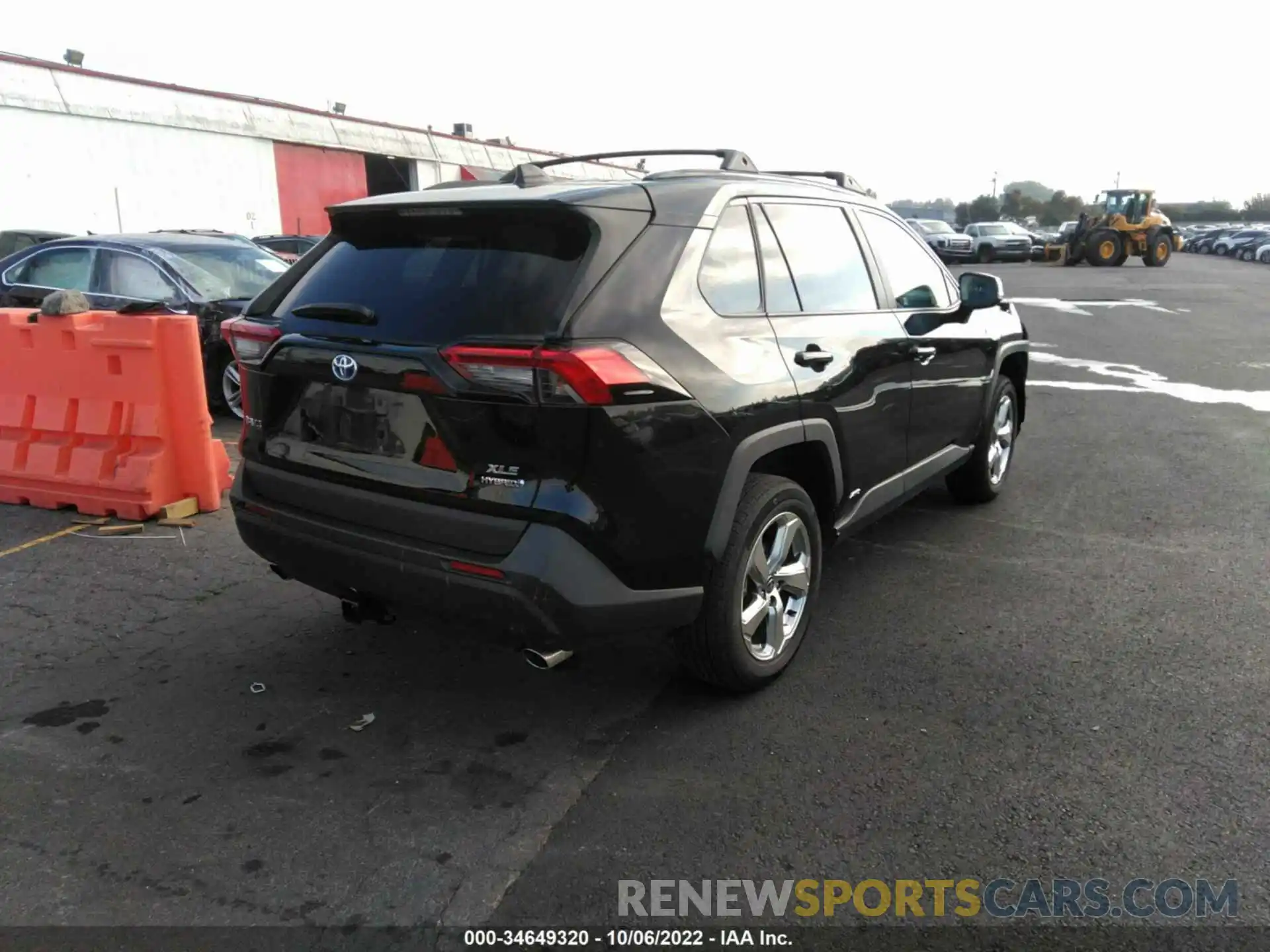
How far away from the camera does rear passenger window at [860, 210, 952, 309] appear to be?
4.53m

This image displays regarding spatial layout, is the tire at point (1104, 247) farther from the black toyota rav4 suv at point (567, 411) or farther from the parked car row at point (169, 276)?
the black toyota rav4 suv at point (567, 411)

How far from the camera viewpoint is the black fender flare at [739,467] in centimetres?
317

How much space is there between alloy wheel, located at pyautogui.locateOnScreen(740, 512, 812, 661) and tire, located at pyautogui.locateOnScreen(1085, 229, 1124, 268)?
34.7m

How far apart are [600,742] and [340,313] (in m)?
1.71

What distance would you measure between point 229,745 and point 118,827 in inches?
19.0

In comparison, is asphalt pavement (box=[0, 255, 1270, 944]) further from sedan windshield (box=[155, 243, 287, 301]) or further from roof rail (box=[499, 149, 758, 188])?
sedan windshield (box=[155, 243, 287, 301])

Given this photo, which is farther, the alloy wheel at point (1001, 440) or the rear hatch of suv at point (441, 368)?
the alloy wheel at point (1001, 440)

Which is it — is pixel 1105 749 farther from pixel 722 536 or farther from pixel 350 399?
pixel 350 399

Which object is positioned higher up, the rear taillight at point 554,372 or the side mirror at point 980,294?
the side mirror at point 980,294

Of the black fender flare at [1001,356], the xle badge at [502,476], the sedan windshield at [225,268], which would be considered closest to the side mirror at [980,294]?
the black fender flare at [1001,356]

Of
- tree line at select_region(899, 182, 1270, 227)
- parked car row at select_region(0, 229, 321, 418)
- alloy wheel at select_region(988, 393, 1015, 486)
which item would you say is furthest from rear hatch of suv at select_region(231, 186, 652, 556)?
tree line at select_region(899, 182, 1270, 227)

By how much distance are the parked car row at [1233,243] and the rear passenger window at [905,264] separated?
46.4m

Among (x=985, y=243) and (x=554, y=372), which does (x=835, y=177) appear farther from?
(x=985, y=243)

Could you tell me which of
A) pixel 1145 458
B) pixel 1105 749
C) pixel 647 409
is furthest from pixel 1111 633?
pixel 1145 458
